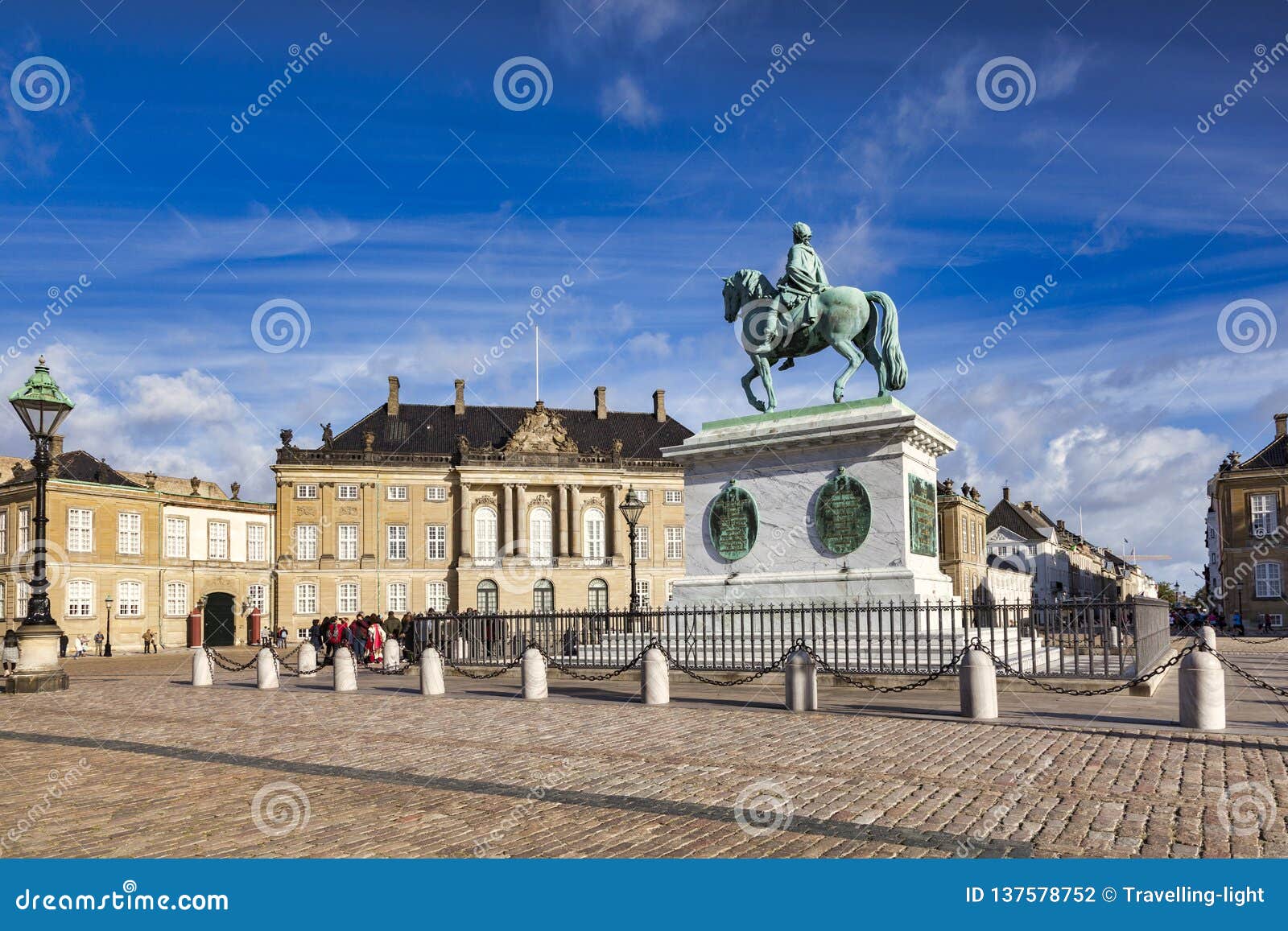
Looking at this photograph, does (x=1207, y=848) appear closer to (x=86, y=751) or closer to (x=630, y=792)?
(x=630, y=792)

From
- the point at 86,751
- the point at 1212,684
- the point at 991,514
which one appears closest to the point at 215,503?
the point at 86,751

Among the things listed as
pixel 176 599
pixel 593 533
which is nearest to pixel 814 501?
pixel 176 599

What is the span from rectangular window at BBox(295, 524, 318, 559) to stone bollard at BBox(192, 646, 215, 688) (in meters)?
41.2

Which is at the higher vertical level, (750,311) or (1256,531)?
(750,311)

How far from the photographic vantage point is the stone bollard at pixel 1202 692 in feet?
35.7

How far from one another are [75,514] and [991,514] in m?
77.3

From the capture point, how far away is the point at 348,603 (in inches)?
2482

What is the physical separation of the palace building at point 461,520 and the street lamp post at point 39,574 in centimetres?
4081

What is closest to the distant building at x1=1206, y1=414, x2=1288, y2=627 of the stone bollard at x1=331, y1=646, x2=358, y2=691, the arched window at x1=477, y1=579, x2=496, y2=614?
the arched window at x1=477, y1=579, x2=496, y2=614

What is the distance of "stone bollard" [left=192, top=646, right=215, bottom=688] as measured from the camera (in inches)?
844

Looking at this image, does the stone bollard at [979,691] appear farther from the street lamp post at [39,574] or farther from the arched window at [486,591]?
the arched window at [486,591]

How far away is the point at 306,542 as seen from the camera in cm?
6234

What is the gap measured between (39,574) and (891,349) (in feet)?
48.9

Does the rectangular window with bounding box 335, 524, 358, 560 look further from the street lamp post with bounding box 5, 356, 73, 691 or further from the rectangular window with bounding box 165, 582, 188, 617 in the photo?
the street lamp post with bounding box 5, 356, 73, 691
